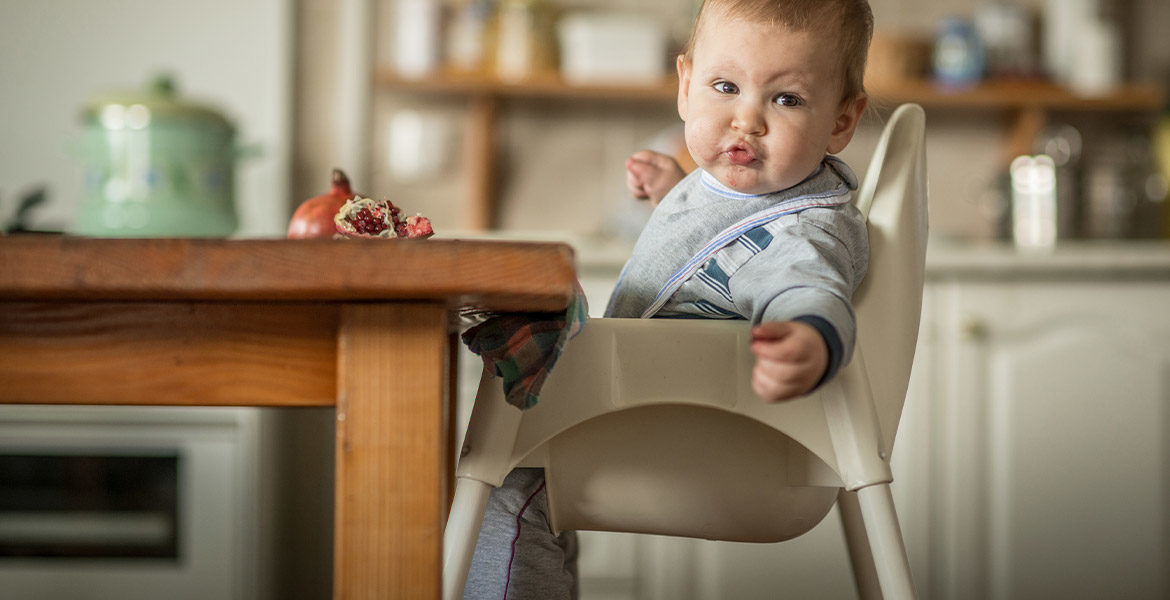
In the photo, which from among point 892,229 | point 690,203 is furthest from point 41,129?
point 892,229

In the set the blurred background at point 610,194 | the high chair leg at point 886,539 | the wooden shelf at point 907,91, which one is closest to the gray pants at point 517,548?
the high chair leg at point 886,539

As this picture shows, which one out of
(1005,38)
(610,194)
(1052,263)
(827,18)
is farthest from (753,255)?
(1005,38)

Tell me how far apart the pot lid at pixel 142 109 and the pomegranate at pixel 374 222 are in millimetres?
1328

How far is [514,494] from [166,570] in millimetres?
1291

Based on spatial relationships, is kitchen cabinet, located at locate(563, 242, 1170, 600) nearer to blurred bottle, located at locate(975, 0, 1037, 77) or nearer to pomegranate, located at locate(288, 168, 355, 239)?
blurred bottle, located at locate(975, 0, 1037, 77)

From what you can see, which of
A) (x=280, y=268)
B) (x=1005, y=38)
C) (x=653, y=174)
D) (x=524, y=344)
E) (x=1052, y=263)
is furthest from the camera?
(x=1005, y=38)

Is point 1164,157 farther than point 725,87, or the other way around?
point 1164,157

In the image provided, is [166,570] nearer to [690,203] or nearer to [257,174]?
[257,174]

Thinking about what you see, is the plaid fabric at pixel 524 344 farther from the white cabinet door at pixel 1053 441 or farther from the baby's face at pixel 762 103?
the white cabinet door at pixel 1053 441

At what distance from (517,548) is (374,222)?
254 millimetres

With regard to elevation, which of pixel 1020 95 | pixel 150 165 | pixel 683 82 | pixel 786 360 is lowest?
pixel 786 360

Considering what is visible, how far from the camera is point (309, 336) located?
1.63ft

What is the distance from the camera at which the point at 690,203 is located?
0.81 m

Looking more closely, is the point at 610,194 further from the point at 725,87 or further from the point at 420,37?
the point at 725,87
